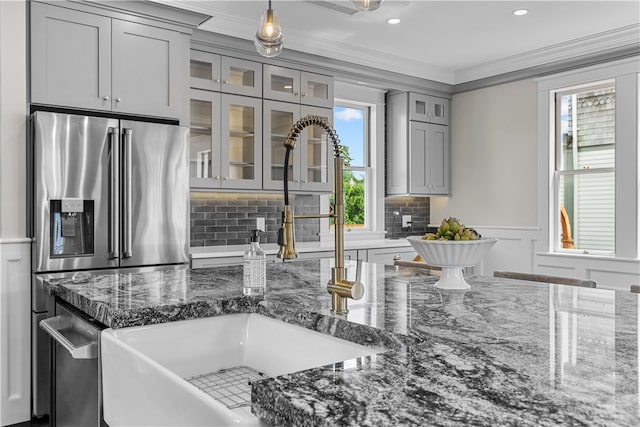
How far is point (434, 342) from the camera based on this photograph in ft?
3.50

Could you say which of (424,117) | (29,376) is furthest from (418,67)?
(29,376)

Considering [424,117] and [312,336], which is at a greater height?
[424,117]

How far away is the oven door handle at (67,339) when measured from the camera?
1.45 meters

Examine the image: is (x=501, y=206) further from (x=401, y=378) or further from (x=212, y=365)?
(x=401, y=378)

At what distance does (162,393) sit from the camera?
3.12 feet

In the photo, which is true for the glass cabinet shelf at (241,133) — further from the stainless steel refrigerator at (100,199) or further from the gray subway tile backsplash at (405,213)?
the gray subway tile backsplash at (405,213)

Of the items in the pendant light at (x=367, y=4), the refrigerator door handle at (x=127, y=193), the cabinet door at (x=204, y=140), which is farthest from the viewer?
the cabinet door at (x=204, y=140)

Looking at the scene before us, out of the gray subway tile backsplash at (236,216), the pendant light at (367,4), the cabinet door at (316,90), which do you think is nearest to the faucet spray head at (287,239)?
the pendant light at (367,4)

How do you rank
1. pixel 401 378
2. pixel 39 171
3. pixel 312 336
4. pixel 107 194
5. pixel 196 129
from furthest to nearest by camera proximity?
pixel 196 129, pixel 107 194, pixel 39 171, pixel 312 336, pixel 401 378

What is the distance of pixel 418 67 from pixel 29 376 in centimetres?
439

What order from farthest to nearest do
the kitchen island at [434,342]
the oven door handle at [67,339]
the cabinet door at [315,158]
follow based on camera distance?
1. the cabinet door at [315,158]
2. the oven door handle at [67,339]
3. the kitchen island at [434,342]

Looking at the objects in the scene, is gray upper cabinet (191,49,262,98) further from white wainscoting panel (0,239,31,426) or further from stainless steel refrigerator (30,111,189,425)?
white wainscoting panel (0,239,31,426)

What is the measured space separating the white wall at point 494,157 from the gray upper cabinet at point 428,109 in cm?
13

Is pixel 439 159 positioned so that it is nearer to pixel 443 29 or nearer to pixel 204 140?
pixel 443 29
